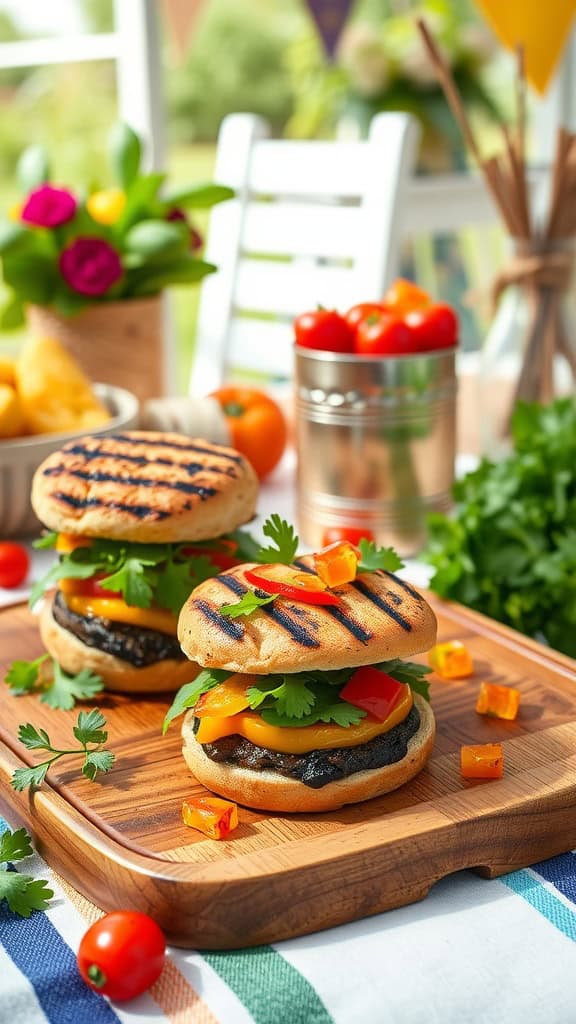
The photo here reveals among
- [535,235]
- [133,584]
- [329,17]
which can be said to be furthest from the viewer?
[329,17]

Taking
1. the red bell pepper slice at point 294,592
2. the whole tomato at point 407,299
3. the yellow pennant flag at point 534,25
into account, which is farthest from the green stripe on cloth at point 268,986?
the yellow pennant flag at point 534,25

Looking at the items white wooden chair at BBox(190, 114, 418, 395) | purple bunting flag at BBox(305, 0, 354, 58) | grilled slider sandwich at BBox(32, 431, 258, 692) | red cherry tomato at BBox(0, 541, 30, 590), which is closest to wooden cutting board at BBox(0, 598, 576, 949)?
grilled slider sandwich at BBox(32, 431, 258, 692)

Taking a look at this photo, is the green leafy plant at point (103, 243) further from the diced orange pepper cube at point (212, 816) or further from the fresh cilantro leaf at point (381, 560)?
the diced orange pepper cube at point (212, 816)

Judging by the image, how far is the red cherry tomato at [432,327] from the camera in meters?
2.57

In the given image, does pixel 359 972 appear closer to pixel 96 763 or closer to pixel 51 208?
pixel 96 763

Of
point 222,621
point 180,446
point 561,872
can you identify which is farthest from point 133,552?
point 561,872

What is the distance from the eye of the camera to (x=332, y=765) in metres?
1.56

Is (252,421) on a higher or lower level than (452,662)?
higher

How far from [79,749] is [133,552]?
14.0 inches

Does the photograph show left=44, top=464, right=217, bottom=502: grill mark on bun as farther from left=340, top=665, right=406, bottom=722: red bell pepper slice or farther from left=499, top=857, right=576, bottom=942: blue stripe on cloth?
left=499, top=857, right=576, bottom=942: blue stripe on cloth

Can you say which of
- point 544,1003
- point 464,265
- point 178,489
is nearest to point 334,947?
point 544,1003

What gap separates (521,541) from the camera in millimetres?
2199

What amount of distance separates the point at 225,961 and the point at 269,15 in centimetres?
1263

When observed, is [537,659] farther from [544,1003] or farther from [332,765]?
[544,1003]
